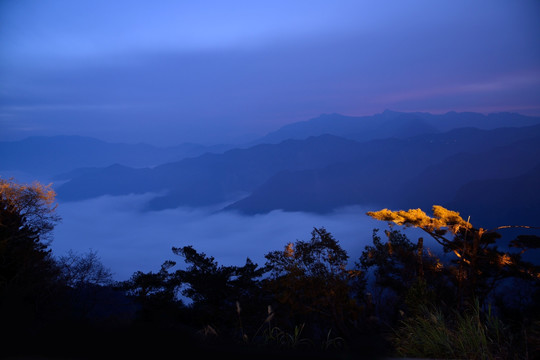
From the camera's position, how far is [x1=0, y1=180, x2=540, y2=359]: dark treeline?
5.89 feet

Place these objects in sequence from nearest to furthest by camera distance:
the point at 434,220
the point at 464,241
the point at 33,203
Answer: the point at 464,241
the point at 434,220
the point at 33,203

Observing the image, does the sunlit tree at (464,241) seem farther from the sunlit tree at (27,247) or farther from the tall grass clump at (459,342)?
the sunlit tree at (27,247)

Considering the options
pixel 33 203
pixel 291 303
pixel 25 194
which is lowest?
pixel 291 303

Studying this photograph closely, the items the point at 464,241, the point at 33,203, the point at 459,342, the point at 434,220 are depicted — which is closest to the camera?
the point at 459,342

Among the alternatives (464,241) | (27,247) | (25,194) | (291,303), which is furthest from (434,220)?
(25,194)

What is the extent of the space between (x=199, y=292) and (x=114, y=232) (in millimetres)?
204732

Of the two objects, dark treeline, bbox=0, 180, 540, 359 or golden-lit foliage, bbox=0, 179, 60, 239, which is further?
golden-lit foliage, bbox=0, 179, 60, 239

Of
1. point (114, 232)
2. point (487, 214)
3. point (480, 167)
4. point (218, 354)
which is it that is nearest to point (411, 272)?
point (218, 354)

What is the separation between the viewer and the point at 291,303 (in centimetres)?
1036

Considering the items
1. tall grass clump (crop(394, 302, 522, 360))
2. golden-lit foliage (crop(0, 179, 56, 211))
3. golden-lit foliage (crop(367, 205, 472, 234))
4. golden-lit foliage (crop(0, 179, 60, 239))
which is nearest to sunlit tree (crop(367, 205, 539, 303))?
golden-lit foliage (crop(367, 205, 472, 234))

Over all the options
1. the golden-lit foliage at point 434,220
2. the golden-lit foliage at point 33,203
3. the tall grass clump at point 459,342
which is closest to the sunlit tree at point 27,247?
the golden-lit foliage at point 33,203

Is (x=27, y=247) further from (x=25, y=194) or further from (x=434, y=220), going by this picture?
(x=434, y=220)

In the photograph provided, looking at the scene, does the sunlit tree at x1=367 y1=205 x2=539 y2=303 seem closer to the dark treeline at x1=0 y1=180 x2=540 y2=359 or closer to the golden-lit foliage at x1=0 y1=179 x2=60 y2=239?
the dark treeline at x1=0 y1=180 x2=540 y2=359

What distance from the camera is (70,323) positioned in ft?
6.20
